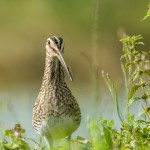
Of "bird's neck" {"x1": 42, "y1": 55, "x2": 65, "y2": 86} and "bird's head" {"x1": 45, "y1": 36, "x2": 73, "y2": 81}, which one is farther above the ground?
"bird's head" {"x1": 45, "y1": 36, "x2": 73, "y2": 81}

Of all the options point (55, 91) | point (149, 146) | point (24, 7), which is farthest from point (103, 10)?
point (149, 146)

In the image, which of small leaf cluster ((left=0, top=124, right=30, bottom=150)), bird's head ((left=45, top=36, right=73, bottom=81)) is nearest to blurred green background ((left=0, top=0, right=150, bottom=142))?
bird's head ((left=45, top=36, right=73, bottom=81))

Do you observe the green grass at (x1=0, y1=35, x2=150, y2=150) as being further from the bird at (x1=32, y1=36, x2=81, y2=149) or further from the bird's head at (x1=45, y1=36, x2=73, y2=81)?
the bird's head at (x1=45, y1=36, x2=73, y2=81)

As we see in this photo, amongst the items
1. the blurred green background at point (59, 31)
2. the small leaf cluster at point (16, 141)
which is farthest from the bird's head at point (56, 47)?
the blurred green background at point (59, 31)

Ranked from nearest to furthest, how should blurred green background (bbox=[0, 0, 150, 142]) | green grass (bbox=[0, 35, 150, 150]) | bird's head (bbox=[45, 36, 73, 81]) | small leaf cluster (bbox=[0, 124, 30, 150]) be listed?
green grass (bbox=[0, 35, 150, 150]) < small leaf cluster (bbox=[0, 124, 30, 150]) < bird's head (bbox=[45, 36, 73, 81]) < blurred green background (bbox=[0, 0, 150, 142])

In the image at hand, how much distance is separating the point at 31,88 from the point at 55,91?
8.38 metres

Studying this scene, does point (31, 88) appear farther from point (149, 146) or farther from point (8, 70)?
point (149, 146)

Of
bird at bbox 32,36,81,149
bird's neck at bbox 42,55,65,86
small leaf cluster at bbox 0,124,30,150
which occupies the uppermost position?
bird's neck at bbox 42,55,65,86

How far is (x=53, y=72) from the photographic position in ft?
24.8

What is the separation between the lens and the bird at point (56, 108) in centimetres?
711

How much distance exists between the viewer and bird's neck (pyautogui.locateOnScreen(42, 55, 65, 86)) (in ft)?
24.5

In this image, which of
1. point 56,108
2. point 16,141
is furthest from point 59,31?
point 16,141

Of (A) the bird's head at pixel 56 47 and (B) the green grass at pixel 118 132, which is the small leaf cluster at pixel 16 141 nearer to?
(B) the green grass at pixel 118 132

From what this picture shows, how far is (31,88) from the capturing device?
1571 cm
